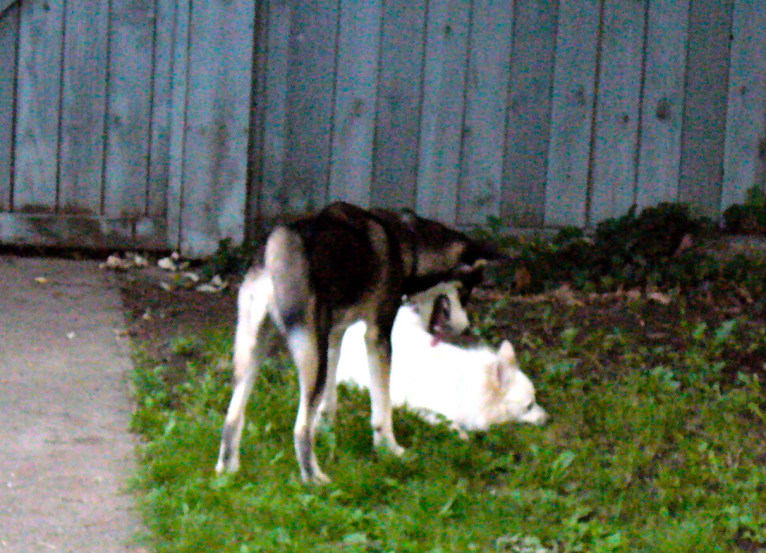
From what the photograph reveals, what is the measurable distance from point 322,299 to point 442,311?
4.57ft

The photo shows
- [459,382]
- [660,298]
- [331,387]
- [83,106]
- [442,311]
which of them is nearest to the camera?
[331,387]

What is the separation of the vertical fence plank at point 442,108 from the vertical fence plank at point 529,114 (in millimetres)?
343

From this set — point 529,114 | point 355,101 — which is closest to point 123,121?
point 355,101

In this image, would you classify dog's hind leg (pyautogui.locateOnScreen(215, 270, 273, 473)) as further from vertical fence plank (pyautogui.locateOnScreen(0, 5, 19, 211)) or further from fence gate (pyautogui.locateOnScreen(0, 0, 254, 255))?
vertical fence plank (pyautogui.locateOnScreen(0, 5, 19, 211))

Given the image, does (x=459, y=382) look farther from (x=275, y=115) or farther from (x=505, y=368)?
(x=275, y=115)

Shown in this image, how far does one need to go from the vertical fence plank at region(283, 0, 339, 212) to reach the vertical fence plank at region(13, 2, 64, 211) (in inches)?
58.8

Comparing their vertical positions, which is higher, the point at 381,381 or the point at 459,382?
the point at 381,381

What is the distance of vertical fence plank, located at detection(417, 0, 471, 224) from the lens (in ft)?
28.3

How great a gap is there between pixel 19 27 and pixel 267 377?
3.29 m

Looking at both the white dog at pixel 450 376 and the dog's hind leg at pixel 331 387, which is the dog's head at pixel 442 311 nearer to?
the white dog at pixel 450 376

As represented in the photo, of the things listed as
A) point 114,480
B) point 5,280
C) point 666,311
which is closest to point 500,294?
point 666,311

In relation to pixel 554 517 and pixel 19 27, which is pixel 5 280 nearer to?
pixel 19 27

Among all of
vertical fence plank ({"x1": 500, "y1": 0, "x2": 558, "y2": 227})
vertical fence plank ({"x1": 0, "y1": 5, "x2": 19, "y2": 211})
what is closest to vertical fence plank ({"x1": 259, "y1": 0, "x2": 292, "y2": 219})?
vertical fence plank ({"x1": 500, "y1": 0, "x2": 558, "y2": 227})

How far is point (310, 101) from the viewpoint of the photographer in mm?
8633
